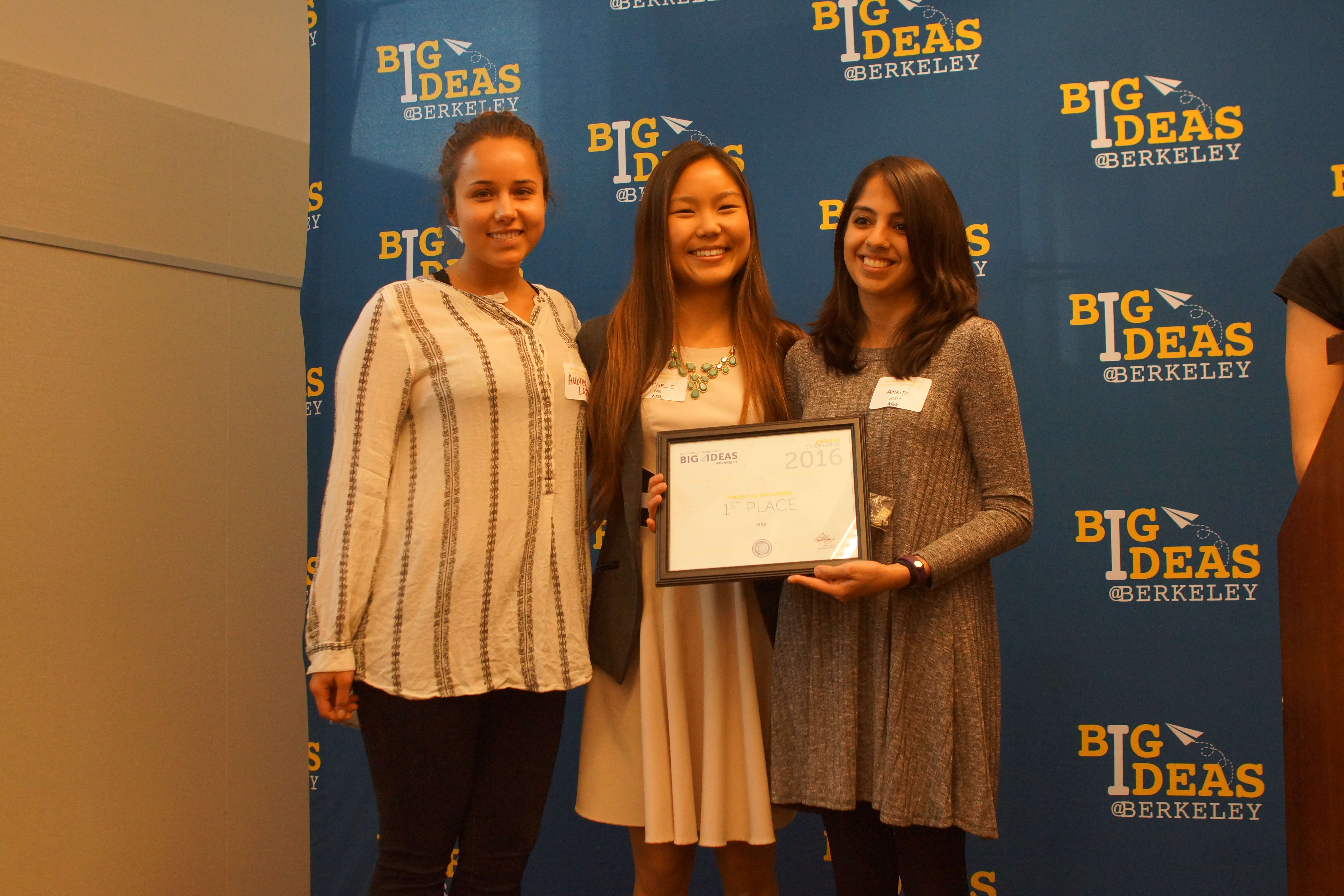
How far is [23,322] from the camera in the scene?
8.47ft

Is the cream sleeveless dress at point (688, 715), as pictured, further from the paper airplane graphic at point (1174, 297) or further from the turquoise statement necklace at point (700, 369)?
the paper airplane graphic at point (1174, 297)

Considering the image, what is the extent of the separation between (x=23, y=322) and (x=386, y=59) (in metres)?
1.33

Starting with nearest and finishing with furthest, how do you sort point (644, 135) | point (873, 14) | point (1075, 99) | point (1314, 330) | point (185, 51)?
Answer: point (1314, 330) → point (1075, 99) → point (873, 14) → point (644, 135) → point (185, 51)

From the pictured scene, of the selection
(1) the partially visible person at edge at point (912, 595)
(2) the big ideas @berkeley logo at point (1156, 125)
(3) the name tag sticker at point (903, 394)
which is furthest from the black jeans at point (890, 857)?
(2) the big ideas @berkeley logo at point (1156, 125)

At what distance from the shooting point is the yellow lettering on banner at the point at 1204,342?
243 centimetres

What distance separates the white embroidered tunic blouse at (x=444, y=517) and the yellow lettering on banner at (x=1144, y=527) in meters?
1.56

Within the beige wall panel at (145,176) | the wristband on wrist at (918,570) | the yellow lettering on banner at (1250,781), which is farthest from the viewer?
the beige wall panel at (145,176)

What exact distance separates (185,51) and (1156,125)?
298 centimetres

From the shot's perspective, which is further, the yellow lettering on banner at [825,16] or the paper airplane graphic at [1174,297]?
the yellow lettering on banner at [825,16]

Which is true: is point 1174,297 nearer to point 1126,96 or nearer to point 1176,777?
point 1126,96

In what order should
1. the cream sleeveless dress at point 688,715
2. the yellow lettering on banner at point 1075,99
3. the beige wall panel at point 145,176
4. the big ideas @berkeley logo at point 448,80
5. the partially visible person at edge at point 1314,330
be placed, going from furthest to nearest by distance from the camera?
the big ideas @berkeley logo at point 448,80 < the beige wall panel at point 145,176 < the yellow lettering on banner at point 1075,99 < the cream sleeveless dress at point 688,715 < the partially visible person at edge at point 1314,330

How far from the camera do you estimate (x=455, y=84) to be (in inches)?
115

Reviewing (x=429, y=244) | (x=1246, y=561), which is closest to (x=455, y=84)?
(x=429, y=244)

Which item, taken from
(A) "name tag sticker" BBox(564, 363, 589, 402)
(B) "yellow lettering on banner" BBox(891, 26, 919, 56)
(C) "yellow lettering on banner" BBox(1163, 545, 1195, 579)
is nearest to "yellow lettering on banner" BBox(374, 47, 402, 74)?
(B) "yellow lettering on banner" BBox(891, 26, 919, 56)
